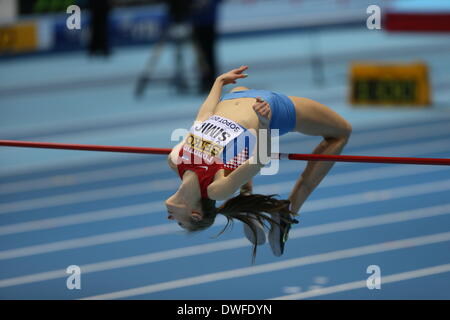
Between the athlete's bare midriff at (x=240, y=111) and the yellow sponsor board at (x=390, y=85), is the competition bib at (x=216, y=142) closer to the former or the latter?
the athlete's bare midriff at (x=240, y=111)

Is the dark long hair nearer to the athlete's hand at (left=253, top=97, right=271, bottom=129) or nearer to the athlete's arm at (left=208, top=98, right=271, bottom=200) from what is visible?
the athlete's arm at (left=208, top=98, right=271, bottom=200)

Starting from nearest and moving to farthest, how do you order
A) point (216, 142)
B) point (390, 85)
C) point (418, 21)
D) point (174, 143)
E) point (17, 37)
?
point (216, 142) < point (174, 143) < point (390, 85) < point (418, 21) < point (17, 37)

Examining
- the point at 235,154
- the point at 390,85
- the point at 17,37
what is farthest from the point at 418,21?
the point at 235,154

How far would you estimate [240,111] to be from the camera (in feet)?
15.9

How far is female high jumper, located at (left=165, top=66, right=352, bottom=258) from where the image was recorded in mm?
4637

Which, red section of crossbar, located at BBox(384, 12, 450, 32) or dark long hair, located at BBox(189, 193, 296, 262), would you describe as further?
red section of crossbar, located at BBox(384, 12, 450, 32)

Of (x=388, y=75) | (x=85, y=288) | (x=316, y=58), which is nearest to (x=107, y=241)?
(x=85, y=288)

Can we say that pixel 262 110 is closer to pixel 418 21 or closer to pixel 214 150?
pixel 214 150

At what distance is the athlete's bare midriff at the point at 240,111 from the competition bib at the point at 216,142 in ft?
0.17

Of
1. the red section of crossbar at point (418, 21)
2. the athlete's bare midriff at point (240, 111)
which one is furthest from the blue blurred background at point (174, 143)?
the athlete's bare midriff at point (240, 111)

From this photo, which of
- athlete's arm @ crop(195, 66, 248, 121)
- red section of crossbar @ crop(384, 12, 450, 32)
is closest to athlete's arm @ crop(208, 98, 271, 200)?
athlete's arm @ crop(195, 66, 248, 121)

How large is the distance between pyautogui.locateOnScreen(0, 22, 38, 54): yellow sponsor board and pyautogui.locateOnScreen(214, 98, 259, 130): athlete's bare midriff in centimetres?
997

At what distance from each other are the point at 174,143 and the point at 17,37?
20.4 feet

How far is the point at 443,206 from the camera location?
6844mm
